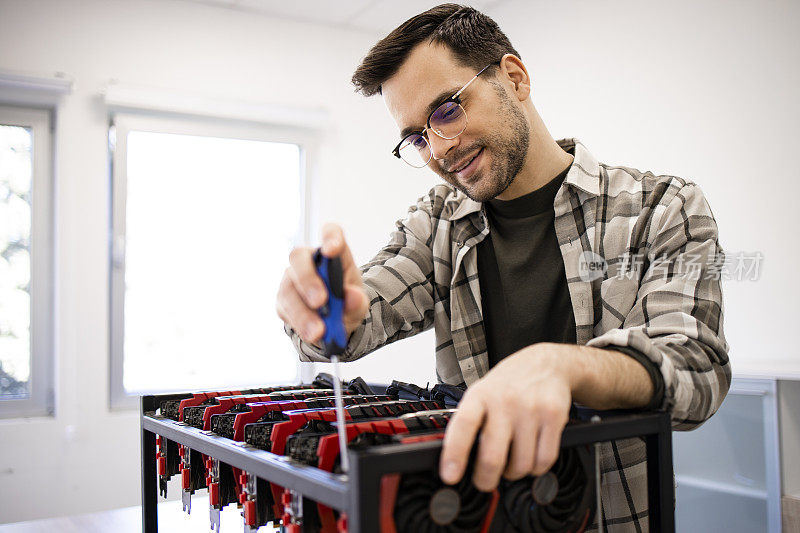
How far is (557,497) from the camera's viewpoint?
0.62m

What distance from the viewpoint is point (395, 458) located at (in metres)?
0.51

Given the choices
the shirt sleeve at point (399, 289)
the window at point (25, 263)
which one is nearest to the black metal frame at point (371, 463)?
the shirt sleeve at point (399, 289)

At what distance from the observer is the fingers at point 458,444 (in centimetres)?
53

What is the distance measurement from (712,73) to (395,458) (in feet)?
9.02

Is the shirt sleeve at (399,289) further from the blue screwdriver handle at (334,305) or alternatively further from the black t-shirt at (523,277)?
the blue screwdriver handle at (334,305)

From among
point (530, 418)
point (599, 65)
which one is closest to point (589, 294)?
point (530, 418)

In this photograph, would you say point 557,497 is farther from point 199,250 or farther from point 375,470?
point 199,250

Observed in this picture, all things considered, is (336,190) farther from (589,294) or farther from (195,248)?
(589,294)

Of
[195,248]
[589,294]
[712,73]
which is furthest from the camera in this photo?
[195,248]

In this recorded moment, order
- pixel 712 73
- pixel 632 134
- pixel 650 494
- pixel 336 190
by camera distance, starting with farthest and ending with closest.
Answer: pixel 336 190, pixel 632 134, pixel 712 73, pixel 650 494

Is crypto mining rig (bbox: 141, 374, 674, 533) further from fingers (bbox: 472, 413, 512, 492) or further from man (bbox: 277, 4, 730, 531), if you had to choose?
man (bbox: 277, 4, 730, 531)

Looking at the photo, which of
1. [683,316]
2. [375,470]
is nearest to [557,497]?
[375,470]

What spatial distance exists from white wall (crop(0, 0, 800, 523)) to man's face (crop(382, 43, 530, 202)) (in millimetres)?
1742

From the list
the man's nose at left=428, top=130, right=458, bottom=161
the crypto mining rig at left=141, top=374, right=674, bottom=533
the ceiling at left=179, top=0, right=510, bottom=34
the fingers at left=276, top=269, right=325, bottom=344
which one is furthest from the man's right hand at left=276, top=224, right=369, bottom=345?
the ceiling at left=179, top=0, right=510, bottom=34
